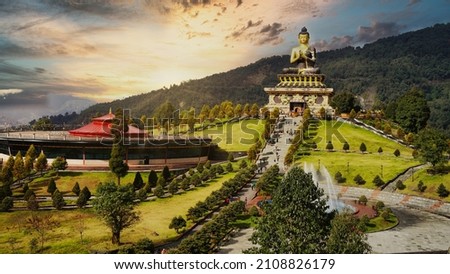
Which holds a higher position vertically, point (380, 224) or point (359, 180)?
point (359, 180)

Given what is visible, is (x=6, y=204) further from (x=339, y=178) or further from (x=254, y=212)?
(x=339, y=178)

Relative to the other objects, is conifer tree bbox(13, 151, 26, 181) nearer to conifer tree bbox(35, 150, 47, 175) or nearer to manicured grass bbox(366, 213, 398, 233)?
conifer tree bbox(35, 150, 47, 175)

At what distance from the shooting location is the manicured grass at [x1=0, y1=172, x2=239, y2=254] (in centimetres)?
1379

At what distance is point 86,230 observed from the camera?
1484cm

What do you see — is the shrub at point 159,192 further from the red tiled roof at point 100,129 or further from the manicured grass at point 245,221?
the red tiled roof at point 100,129

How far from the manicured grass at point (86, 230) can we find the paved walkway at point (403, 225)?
7.74 feet

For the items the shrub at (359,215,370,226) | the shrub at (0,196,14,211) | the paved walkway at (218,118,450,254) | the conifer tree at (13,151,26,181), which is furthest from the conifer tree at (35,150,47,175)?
the shrub at (359,215,370,226)

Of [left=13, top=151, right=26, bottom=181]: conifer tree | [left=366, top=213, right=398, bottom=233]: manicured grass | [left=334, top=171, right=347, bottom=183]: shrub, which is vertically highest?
[left=13, top=151, right=26, bottom=181]: conifer tree

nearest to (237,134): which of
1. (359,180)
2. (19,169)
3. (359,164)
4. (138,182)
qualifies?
(359,164)

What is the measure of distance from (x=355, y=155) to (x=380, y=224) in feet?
30.7

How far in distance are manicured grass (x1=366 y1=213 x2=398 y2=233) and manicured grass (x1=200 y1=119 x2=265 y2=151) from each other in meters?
8.56

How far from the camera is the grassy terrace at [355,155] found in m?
24.0

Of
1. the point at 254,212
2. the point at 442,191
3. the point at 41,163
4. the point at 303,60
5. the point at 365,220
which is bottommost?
the point at 365,220
